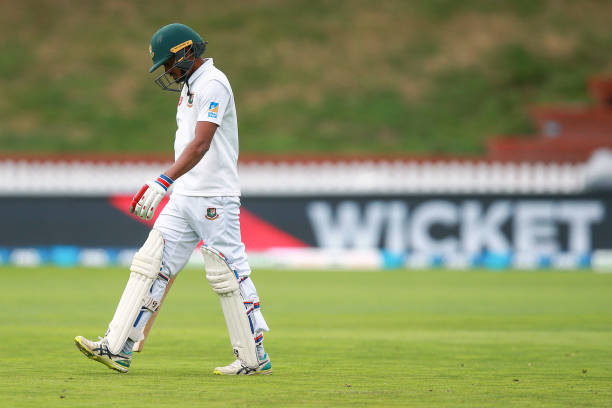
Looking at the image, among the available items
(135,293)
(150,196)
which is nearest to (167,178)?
(150,196)

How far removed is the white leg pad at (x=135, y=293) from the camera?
6.62 metres

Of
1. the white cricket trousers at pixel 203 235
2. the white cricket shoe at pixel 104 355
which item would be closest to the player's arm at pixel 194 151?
the white cricket trousers at pixel 203 235

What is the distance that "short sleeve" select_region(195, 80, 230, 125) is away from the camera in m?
6.66

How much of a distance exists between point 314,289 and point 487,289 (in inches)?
86.7

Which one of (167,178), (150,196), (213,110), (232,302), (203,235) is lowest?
(232,302)

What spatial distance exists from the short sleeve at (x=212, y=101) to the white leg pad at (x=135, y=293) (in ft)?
2.51

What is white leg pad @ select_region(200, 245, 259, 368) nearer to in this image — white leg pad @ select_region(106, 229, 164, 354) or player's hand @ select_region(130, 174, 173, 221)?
white leg pad @ select_region(106, 229, 164, 354)

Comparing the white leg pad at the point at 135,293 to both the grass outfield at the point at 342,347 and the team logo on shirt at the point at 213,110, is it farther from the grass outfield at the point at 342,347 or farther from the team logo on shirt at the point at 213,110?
the team logo on shirt at the point at 213,110

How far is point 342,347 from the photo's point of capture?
27.9 ft

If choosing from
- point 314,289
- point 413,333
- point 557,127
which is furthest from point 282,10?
point 413,333

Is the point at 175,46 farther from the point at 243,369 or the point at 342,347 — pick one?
the point at 342,347

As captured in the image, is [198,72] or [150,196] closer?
[150,196]

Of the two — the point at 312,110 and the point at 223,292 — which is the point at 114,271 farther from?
the point at 312,110

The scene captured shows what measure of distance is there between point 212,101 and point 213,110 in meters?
0.06
